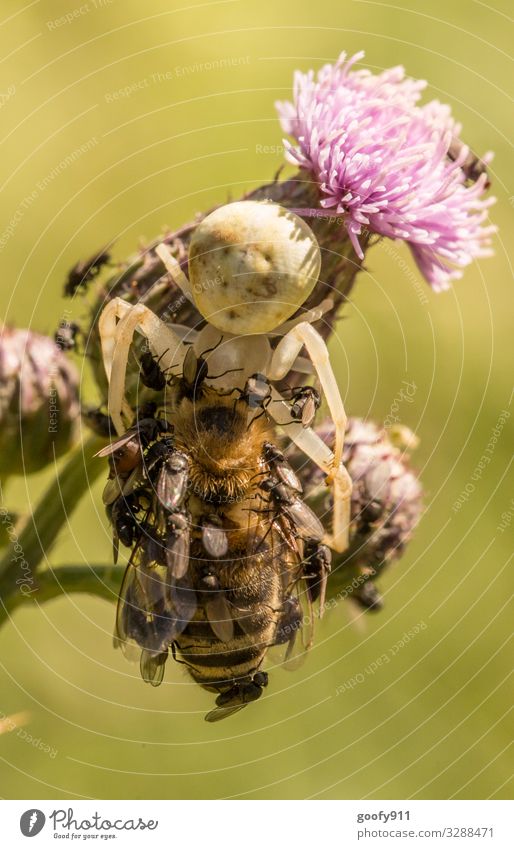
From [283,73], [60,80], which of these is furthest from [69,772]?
[283,73]

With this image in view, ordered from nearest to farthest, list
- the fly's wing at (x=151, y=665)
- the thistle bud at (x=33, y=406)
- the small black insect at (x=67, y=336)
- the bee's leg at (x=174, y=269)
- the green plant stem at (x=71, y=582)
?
the fly's wing at (x=151, y=665) → the bee's leg at (x=174, y=269) → the green plant stem at (x=71, y=582) → the thistle bud at (x=33, y=406) → the small black insect at (x=67, y=336)

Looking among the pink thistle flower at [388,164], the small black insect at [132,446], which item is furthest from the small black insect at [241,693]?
the pink thistle flower at [388,164]

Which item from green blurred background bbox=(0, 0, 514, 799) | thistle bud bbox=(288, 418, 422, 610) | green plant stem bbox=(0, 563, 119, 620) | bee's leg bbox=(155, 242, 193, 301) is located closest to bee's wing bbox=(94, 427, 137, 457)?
bee's leg bbox=(155, 242, 193, 301)

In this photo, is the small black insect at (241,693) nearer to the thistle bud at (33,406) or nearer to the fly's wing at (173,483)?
the fly's wing at (173,483)

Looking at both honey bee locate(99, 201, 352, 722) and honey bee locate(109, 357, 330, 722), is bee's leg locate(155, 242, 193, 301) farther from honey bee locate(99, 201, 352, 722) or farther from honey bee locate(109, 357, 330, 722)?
honey bee locate(109, 357, 330, 722)

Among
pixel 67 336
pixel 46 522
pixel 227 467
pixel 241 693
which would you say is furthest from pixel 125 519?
pixel 67 336

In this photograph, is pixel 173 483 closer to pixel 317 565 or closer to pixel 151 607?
pixel 151 607

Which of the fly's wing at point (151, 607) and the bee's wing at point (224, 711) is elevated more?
the fly's wing at point (151, 607)

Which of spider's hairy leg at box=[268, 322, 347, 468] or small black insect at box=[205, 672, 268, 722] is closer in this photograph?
small black insect at box=[205, 672, 268, 722]
